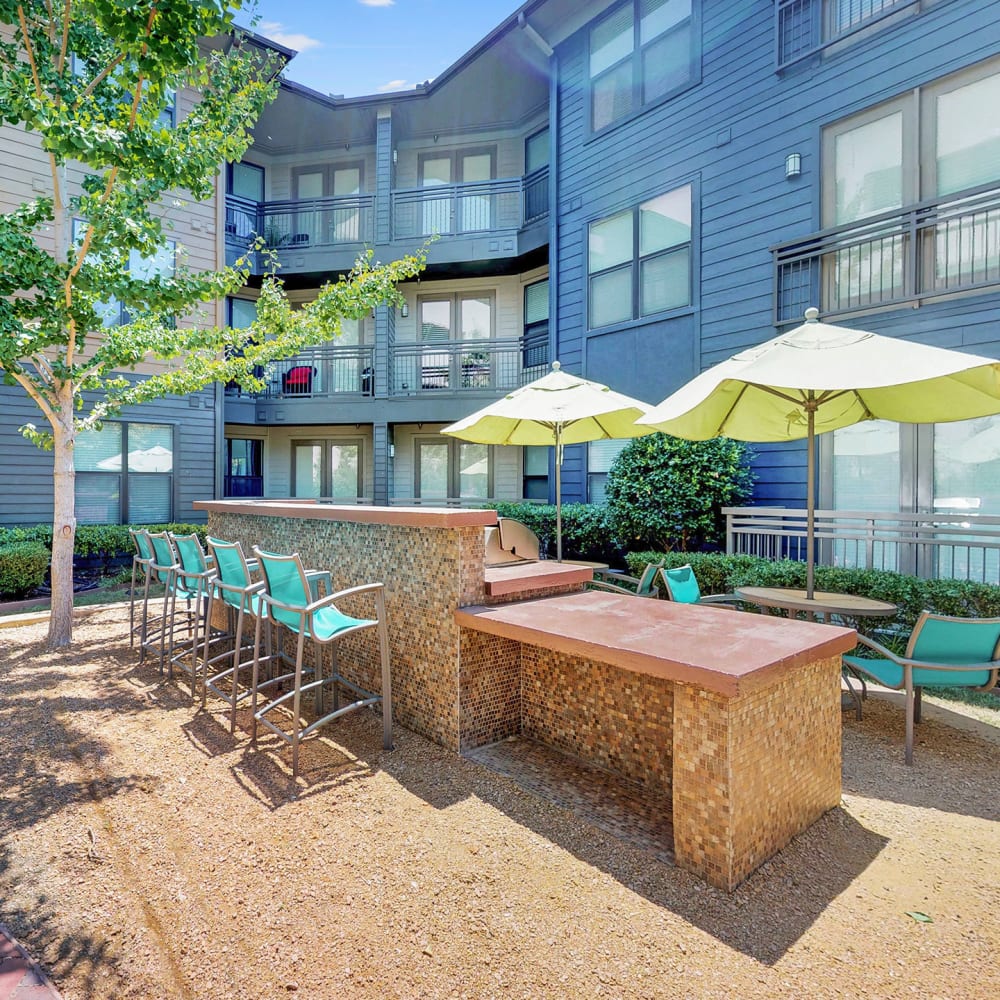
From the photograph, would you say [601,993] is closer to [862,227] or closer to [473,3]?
[862,227]

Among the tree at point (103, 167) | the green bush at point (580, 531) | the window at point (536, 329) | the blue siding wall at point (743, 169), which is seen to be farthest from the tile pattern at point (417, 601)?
the window at point (536, 329)

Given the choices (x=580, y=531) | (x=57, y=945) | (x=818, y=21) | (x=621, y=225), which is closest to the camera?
(x=57, y=945)

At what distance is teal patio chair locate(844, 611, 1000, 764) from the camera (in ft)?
11.9

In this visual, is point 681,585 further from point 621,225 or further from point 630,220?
point 621,225

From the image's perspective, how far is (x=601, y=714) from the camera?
358cm

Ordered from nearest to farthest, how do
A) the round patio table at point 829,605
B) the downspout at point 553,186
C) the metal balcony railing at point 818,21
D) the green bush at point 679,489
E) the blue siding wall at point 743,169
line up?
1. the round patio table at point 829,605
2. the blue siding wall at point 743,169
3. the metal balcony railing at point 818,21
4. the green bush at point 679,489
5. the downspout at point 553,186

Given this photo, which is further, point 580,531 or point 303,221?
point 303,221

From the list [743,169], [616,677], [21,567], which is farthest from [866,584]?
[21,567]

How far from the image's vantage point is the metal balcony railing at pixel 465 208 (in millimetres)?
13211

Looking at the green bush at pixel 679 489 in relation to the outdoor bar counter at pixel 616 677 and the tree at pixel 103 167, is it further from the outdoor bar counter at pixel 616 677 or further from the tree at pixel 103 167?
the tree at pixel 103 167

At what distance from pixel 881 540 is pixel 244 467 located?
13.9m

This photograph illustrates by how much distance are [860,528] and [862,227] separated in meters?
3.68

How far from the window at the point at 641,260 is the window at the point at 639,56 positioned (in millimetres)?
1696

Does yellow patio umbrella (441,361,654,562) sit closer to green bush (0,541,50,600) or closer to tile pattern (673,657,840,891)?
tile pattern (673,657,840,891)
